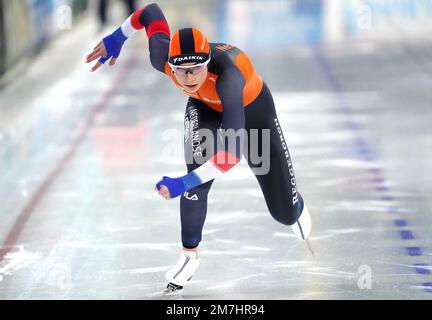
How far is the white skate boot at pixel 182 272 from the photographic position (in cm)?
515

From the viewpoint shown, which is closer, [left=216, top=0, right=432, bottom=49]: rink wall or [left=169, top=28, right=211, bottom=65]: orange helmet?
[left=169, top=28, right=211, bottom=65]: orange helmet

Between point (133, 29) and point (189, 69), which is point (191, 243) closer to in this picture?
point (189, 69)

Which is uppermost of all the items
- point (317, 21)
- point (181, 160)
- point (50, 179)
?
point (50, 179)

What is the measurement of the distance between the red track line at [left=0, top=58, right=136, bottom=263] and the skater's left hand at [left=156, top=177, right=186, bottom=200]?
1659 millimetres

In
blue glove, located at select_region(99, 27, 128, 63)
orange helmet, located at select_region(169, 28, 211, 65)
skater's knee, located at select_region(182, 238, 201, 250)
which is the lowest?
skater's knee, located at select_region(182, 238, 201, 250)

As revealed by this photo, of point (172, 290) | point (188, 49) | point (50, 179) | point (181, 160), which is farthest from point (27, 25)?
point (188, 49)

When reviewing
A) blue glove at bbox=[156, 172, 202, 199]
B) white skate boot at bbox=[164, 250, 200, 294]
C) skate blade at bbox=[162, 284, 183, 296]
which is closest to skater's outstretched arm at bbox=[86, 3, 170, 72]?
blue glove at bbox=[156, 172, 202, 199]

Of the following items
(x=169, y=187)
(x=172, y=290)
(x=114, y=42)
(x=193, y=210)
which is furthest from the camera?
(x=114, y=42)

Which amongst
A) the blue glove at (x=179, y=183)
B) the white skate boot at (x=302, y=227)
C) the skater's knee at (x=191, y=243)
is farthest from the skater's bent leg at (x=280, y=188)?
the blue glove at (x=179, y=183)

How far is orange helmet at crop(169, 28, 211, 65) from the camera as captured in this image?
15.4 ft

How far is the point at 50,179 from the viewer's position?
7668 mm

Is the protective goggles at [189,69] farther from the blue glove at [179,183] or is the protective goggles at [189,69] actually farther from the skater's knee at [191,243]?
the skater's knee at [191,243]

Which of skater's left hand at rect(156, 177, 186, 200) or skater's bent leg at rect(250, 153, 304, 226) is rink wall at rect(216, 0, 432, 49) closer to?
skater's bent leg at rect(250, 153, 304, 226)

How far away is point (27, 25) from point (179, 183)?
28.5 ft
